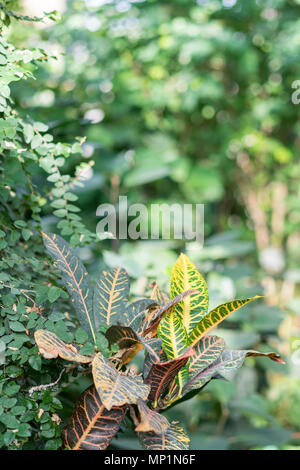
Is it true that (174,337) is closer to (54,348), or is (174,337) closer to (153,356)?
(153,356)

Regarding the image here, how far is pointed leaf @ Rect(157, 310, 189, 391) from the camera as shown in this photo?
54cm

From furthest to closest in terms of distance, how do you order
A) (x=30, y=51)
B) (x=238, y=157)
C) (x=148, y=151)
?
(x=238, y=157) → (x=148, y=151) → (x=30, y=51)

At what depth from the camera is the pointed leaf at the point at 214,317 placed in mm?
521

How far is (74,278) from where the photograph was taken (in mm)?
577

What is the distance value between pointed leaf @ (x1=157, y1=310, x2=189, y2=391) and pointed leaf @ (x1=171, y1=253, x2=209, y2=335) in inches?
1.4

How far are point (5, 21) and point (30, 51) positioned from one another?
0.29 feet

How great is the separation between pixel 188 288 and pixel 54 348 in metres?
0.20

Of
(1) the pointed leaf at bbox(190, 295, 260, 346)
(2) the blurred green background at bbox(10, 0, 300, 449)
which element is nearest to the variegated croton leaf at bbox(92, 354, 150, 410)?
(1) the pointed leaf at bbox(190, 295, 260, 346)

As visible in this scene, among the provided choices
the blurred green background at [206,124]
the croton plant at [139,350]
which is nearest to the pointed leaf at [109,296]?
the croton plant at [139,350]

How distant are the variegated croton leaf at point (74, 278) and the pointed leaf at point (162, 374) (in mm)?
100

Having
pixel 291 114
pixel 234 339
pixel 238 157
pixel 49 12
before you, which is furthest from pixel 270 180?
pixel 49 12

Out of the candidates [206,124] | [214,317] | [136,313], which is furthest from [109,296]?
[206,124]
